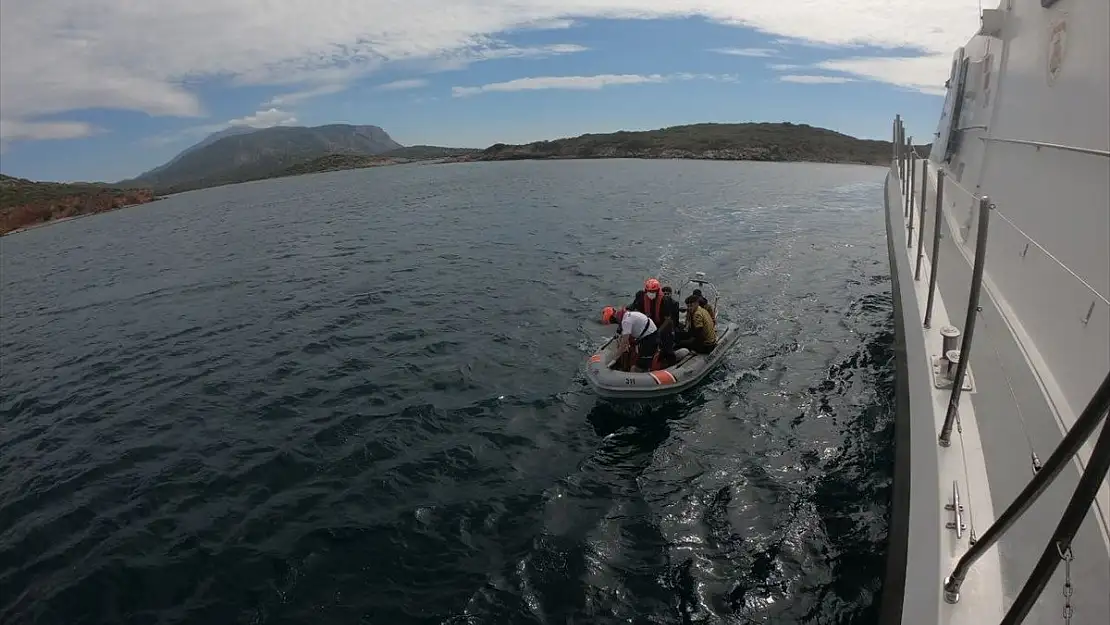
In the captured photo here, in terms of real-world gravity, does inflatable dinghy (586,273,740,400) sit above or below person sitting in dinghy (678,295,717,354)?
below

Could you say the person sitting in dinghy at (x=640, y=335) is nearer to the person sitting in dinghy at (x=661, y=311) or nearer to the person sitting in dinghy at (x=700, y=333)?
the person sitting in dinghy at (x=661, y=311)

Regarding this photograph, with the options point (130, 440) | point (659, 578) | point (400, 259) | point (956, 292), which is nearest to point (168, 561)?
point (130, 440)

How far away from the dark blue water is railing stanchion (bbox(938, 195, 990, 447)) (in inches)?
109

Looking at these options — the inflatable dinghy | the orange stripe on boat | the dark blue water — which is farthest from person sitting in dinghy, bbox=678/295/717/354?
the orange stripe on boat

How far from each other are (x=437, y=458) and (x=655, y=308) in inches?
208

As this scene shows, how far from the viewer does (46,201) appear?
7438cm

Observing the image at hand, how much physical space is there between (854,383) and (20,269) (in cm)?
4451

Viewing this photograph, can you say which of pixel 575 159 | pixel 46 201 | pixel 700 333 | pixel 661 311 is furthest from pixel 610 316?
pixel 575 159

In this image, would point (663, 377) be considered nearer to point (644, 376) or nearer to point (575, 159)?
point (644, 376)

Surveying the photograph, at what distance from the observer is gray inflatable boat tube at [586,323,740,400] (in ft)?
35.2

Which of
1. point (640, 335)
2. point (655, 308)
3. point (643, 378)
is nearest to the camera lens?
point (643, 378)

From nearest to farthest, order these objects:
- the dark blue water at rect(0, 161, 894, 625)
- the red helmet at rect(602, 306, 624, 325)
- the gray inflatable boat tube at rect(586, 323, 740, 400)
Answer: the dark blue water at rect(0, 161, 894, 625), the gray inflatable boat tube at rect(586, 323, 740, 400), the red helmet at rect(602, 306, 624, 325)

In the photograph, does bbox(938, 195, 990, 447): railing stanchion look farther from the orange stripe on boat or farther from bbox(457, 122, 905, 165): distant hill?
bbox(457, 122, 905, 165): distant hill

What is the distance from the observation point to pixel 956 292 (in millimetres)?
7746
